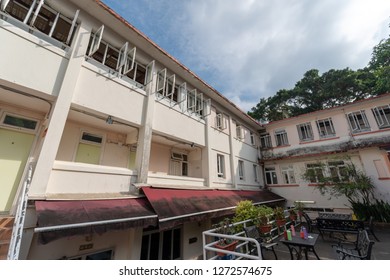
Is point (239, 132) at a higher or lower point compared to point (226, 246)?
higher

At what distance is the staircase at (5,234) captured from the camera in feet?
12.0

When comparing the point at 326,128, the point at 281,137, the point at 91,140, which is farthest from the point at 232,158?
the point at 91,140

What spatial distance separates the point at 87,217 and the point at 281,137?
16992mm

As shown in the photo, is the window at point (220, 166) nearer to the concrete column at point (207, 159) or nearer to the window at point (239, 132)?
the concrete column at point (207, 159)

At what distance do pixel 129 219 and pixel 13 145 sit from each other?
15.1 ft

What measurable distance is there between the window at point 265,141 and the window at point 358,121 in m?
6.34

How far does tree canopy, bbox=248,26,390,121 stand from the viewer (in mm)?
22078

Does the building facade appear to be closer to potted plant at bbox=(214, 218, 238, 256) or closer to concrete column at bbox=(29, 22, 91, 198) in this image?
potted plant at bbox=(214, 218, 238, 256)

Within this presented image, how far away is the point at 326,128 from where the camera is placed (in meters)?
14.8

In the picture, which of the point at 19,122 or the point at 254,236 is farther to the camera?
the point at 254,236

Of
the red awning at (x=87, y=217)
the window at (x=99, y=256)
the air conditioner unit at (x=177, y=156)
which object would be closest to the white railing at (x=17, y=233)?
the red awning at (x=87, y=217)

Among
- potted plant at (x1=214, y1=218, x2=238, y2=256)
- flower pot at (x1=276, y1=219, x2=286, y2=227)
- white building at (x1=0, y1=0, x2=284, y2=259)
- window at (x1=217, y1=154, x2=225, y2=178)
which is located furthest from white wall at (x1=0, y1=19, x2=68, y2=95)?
flower pot at (x1=276, y1=219, x2=286, y2=227)

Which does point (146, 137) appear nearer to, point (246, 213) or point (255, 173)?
point (246, 213)
